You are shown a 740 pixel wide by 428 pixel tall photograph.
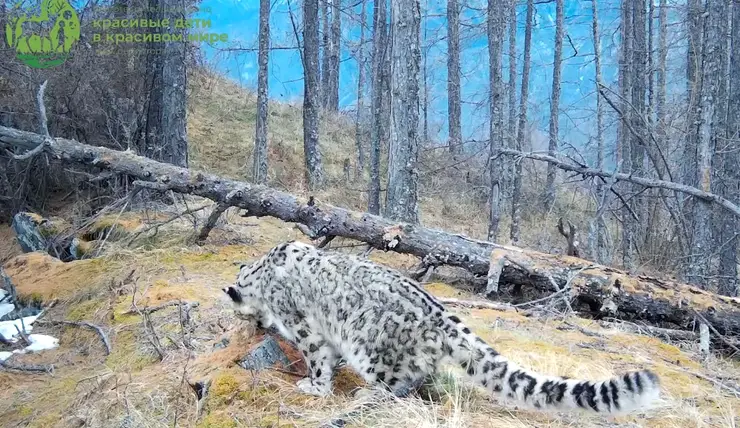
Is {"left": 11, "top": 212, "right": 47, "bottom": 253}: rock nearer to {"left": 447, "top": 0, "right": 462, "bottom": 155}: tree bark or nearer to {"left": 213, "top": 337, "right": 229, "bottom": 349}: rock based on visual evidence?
{"left": 213, "top": 337, "right": 229, "bottom": 349}: rock

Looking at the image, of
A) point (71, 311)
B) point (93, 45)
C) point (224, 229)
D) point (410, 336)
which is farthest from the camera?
point (93, 45)

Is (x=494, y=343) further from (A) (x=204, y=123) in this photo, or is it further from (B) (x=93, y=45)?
(A) (x=204, y=123)

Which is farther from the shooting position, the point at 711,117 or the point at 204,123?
the point at 204,123

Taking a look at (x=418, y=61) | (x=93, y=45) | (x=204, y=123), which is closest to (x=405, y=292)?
(x=418, y=61)

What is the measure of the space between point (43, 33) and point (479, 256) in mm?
10761

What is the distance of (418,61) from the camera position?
10.7 metres

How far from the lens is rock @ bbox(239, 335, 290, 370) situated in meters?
5.44

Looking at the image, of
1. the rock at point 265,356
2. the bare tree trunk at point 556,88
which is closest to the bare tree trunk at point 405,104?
the rock at point 265,356

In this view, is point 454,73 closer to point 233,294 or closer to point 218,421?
point 233,294

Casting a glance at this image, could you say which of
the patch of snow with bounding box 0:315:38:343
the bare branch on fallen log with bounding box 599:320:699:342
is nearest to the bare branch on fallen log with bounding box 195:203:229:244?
the patch of snow with bounding box 0:315:38:343

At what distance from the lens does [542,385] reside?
4.36 m

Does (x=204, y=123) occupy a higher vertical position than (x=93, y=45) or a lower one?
lower

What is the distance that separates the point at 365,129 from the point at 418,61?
14.3 m

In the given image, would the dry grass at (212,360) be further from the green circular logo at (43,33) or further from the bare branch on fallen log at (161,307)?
the green circular logo at (43,33)
